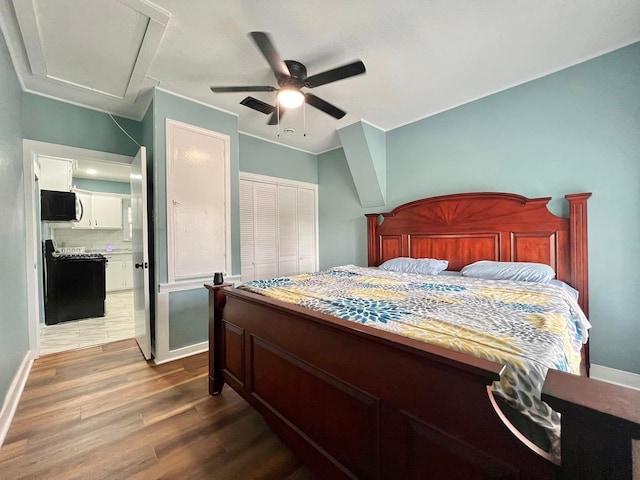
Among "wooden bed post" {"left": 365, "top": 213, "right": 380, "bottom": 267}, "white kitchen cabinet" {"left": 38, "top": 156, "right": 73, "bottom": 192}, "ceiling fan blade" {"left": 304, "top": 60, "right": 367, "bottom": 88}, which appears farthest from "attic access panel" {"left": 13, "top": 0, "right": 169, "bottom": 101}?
"wooden bed post" {"left": 365, "top": 213, "right": 380, "bottom": 267}

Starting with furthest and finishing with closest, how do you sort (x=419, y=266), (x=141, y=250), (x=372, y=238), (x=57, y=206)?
1. (x=57, y=206)
2. (x=372, y=238)
3. (x=419, y=266)
4. (x=141, y=250)

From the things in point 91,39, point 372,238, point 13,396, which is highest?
point 91,39

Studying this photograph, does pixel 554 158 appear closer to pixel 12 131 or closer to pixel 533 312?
pixel 533 312

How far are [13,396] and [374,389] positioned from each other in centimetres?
265

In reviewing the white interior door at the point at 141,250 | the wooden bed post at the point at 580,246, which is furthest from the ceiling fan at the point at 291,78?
the wooden bed post at the point at 580,246

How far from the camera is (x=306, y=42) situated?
2.05 m

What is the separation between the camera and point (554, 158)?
8.20ft

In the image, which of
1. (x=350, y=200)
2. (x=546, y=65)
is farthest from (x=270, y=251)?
(x=546, y=65)

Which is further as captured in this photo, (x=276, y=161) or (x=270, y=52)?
(x=276, y=161)

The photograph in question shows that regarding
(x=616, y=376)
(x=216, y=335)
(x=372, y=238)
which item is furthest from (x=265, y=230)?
(x=616, y=376)

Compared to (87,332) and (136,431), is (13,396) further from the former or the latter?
(87,332)

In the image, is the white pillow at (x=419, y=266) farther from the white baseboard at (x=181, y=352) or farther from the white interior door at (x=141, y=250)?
the white interior door at (x=141, y=250)

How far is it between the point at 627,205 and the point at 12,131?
4959mm

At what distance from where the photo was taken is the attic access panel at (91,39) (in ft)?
5.66
